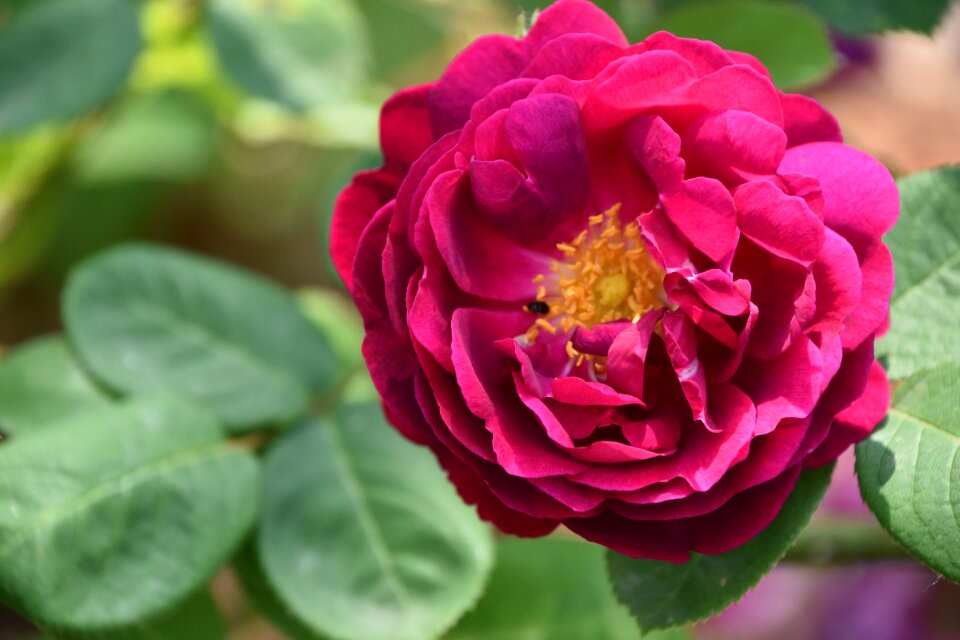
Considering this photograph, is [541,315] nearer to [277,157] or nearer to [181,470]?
[181,470]

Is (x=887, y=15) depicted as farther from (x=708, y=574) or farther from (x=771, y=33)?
(x=708, y=574)

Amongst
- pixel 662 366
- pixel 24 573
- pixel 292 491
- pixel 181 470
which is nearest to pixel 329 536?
pixel 292 491

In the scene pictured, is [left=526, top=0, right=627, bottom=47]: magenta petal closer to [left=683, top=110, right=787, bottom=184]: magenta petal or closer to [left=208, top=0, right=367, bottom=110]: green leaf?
[left=683, top=110, right=787, bottom=184]: magenta petal

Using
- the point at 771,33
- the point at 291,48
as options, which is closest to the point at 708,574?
the point at 771,33

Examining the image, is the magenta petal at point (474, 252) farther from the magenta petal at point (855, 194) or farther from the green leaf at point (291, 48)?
the green leaf at point (291, 48)

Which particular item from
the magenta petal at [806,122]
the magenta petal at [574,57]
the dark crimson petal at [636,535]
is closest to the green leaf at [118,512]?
the dark crimson petal at [636,535]

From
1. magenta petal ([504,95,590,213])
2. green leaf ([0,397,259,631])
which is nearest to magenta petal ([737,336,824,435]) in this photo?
magenta petal ([504,95,590,213])
